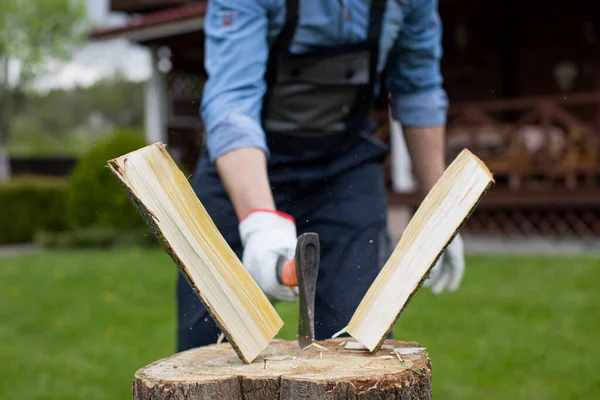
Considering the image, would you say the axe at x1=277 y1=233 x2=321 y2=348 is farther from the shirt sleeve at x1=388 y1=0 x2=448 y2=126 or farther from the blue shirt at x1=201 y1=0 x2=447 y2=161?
the shirt sleeve at x1=388 y1=0 x2=448 y2=126

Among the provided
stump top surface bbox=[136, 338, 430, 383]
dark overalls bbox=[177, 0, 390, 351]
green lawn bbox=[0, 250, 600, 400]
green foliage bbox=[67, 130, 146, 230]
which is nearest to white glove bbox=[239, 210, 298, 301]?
stump top surface bbox=[136, 338, 430, 383]

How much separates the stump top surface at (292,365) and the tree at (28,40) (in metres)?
36.1

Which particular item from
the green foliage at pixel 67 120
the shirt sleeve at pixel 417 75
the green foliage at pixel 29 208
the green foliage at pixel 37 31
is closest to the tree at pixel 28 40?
the green foliage at pixel 37 31

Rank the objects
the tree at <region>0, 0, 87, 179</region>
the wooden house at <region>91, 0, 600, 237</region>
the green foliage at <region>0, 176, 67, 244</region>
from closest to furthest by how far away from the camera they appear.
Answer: the wooden house at <region>91, 0, 600, 237</region>, the green foliage at <region>0, 176, 67, 244</region>, the tree at <region>0, 0, 87, 179</region>

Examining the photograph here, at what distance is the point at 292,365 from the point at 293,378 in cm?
11

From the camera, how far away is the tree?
1441 inches

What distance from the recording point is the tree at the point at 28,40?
36.6 metres

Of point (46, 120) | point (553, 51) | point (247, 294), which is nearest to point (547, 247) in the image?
point (553, 51)

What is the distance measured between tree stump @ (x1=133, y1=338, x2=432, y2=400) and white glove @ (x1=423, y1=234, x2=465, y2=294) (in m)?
0.54

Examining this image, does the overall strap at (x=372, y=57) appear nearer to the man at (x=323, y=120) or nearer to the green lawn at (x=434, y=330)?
the man at (x=323, y=120)

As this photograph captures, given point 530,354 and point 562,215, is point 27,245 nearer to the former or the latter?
point 562,215

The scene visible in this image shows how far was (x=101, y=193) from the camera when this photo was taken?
10953mm

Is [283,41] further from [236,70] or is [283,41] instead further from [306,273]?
[306,273]

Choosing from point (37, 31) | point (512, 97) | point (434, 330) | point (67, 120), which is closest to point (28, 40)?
point (37, 31)
